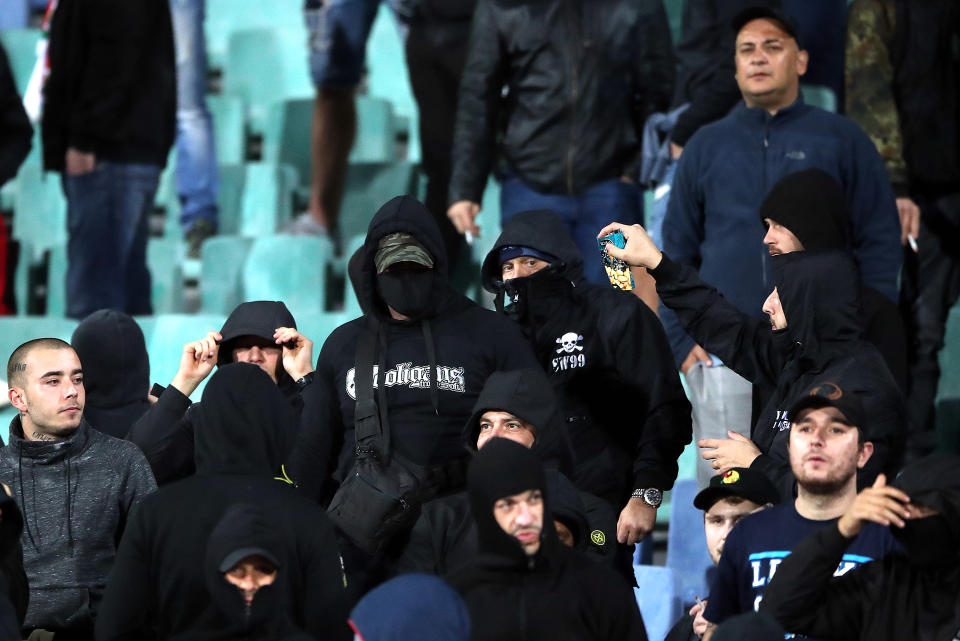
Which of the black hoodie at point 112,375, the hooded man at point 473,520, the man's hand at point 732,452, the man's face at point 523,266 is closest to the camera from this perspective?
the hooded man at point 473,520

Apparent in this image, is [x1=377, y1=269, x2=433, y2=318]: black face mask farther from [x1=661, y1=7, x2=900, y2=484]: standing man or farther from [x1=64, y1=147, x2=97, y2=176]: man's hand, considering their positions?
[x1=64, y1=147, x2=97, y2=176]: man's hand

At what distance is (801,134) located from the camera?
22.1 ft

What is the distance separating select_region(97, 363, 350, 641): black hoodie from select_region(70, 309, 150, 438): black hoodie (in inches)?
59.9

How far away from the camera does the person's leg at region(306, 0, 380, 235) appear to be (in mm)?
9258

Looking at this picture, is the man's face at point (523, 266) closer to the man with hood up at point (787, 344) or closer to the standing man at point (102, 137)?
the man with hood up at point (787, 344)

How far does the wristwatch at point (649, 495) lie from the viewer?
5711mm

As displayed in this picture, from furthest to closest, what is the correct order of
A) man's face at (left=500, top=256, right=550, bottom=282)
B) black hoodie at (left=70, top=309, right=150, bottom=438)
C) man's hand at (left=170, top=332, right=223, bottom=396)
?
black hoodie at (left=70, top=309, right=150, bottom=438)
man's face at (left=500, top=256, right=550, bottom=282)
man's hand at (left=170, top=332, right=223, bottom=396)

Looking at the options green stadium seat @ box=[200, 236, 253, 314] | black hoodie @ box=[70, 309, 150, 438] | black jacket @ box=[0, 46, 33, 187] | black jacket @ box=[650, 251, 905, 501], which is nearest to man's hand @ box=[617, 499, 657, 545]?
black jacket @ box=[650, 251, 905, 501]

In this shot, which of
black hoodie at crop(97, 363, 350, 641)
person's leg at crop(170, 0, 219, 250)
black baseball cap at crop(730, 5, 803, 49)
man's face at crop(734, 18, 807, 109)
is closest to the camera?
black hoodie at crop(97, 363, 350, 641)

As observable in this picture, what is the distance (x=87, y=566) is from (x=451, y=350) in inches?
47.9

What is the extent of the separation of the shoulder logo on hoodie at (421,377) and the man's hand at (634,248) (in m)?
0.60

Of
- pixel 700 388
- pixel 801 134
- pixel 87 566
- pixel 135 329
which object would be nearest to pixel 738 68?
pixel 801 134

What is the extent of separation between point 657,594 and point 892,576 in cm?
179

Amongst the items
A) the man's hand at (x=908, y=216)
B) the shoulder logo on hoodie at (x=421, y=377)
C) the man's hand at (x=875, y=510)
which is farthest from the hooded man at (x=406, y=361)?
the man's hand at (x=908, y=216)
